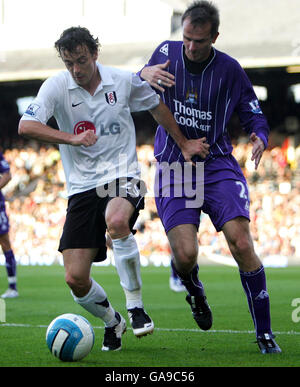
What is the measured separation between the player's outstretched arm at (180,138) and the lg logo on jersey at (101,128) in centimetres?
34

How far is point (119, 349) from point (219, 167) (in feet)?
5.24

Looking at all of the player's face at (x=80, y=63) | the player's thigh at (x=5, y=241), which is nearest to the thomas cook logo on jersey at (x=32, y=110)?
the player's face at (x=80, y=63)

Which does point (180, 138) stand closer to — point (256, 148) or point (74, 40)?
point (256, 148)

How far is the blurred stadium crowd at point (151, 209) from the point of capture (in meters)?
22.2

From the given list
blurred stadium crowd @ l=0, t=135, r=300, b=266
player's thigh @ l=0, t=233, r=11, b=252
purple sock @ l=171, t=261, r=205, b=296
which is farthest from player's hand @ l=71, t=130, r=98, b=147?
blurred stadium crowd @ l=0, t=135, r=300, b=266

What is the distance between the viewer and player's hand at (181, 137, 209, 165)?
5863mm

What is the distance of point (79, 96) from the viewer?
5.81 metres

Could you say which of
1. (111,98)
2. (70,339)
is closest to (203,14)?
(111,98)

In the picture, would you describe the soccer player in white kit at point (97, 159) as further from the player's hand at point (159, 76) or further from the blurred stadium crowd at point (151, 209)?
the blurred stadium crowd at point (151, 209)

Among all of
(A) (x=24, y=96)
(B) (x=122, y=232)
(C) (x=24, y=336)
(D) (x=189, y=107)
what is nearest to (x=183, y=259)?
(B) (x=122, y=232)

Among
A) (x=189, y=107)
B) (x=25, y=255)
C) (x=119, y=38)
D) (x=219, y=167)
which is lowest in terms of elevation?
(x=25, y=255)

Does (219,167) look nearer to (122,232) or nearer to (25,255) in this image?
(122,232)

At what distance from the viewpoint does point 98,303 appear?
5.83 meters

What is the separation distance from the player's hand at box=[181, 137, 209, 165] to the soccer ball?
4.97 ft
